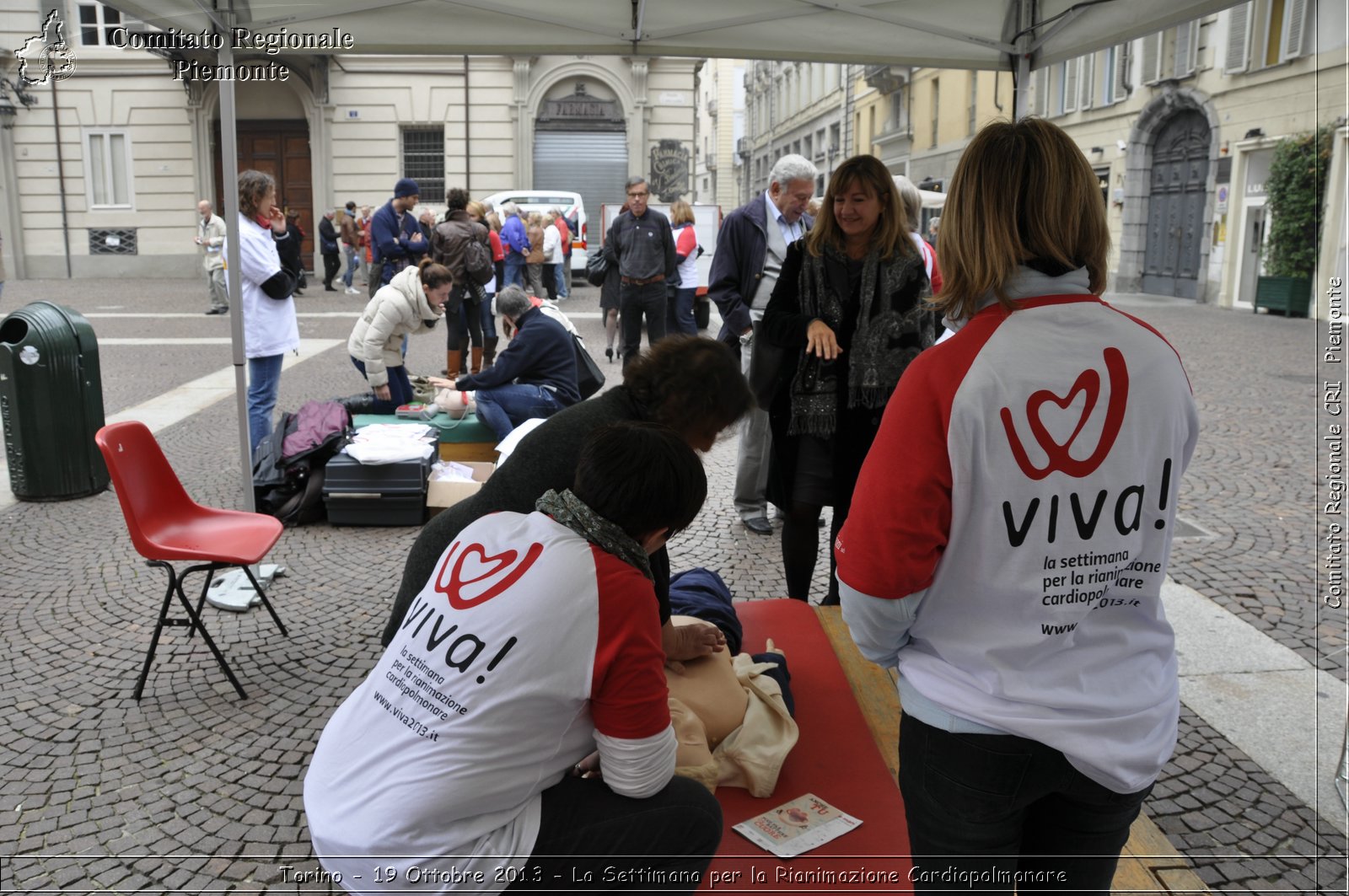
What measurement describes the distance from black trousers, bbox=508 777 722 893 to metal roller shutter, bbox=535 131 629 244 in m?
23.9

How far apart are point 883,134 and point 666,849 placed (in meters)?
40.4

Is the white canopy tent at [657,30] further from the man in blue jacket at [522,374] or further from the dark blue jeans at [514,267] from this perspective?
the dark blue jeans at [514,267]

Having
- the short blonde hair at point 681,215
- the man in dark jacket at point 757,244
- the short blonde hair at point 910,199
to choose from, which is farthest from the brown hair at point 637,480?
the short blonde hair at point 681,215

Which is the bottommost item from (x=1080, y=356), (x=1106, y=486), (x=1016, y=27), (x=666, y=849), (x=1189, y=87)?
(x=666, y=849)

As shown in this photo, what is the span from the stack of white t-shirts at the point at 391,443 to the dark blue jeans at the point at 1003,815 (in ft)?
14.5

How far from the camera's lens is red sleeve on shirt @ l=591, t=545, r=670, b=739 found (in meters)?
1.67

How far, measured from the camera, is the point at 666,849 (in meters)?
1.83

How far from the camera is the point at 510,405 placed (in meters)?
6.08

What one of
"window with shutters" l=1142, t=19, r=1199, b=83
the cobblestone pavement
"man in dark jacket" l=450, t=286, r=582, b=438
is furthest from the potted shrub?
"man in dark jacket" l=450, t=286, r=582, b=438

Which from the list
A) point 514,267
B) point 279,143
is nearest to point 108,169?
point 279,143

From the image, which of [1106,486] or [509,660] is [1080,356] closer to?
[1106,486]

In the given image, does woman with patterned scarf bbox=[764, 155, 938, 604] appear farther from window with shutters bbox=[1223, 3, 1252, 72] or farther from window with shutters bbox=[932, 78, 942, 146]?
window with shutters bbox=[932, 78, 942, 146]

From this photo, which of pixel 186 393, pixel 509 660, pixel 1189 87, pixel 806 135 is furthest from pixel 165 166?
pixel 806 135

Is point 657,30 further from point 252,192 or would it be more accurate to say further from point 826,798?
point 826,798
